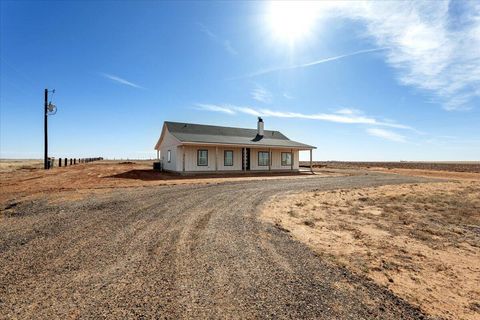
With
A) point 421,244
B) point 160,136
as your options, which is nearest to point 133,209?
point 421,244

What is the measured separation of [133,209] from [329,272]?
6413 millimetres

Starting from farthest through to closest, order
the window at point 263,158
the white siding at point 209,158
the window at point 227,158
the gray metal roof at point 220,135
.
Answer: the window at point 263,158 → the window at point 227,158 → the gray metal roof at point 220,135 → the white siding at point 209,158

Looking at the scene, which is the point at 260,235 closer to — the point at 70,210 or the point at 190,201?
the point at 190,201

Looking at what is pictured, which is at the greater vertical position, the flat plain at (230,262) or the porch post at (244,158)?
the porch post at (244,158)

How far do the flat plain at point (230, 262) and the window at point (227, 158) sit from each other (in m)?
15.7

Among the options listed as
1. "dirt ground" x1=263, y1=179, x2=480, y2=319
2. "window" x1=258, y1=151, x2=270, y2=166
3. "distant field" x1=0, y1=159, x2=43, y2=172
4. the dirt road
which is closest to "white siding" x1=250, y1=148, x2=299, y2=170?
"window" x1=258, y1=151, x2=270, y2=166

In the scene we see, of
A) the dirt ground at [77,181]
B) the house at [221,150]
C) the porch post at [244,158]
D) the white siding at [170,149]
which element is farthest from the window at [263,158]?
the white siding at [170,149]

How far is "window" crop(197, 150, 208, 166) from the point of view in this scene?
2364 cm

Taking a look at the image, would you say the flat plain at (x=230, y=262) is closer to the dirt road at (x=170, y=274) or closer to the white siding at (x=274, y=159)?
the dirt road at (x=170, y=274)

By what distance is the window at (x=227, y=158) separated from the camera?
2509 cm

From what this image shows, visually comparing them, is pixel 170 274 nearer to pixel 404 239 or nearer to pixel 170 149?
pixel 404 239

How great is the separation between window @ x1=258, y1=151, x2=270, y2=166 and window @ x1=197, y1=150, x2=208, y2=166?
5689mm

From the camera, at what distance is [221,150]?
981 inches

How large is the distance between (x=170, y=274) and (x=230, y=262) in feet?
3.42
